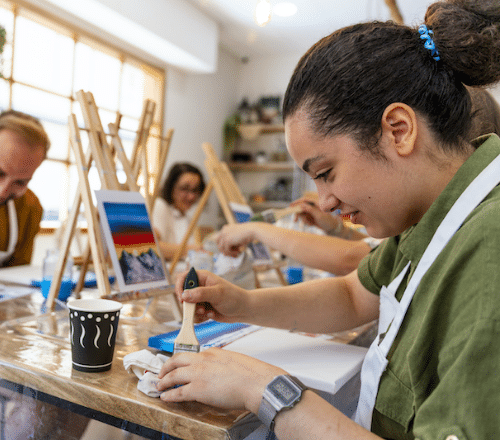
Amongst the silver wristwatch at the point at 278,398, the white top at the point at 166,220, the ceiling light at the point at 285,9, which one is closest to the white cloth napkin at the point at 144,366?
the silver wristwatch at the point at 278,398

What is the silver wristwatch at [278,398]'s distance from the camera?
1.89ft

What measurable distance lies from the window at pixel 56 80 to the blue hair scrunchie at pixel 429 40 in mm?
2911

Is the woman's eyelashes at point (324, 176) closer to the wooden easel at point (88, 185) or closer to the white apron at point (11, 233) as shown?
the wooden easel at point (88, 185)

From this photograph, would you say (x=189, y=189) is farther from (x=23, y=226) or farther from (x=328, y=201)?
(x=328, y=201)

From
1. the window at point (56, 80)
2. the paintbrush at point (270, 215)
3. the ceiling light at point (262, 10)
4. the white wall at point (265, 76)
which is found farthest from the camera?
the white wall at point (265, 76)

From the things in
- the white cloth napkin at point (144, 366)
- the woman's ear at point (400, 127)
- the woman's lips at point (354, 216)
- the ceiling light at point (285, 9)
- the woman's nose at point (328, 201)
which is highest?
the ceiling light at point (285, 9)

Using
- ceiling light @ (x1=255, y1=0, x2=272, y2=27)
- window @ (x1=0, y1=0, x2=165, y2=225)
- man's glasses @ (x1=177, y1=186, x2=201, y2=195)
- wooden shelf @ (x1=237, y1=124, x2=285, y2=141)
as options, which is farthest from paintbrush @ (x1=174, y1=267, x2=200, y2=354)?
wooden shelf @ (x1=237, y1=124, x2=285, y2=141)

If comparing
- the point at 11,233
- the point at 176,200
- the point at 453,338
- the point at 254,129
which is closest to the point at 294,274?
the point at 11,233

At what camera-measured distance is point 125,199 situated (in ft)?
4.23

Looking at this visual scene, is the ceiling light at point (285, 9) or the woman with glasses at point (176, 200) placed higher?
the ceiling light at point (285, 9)

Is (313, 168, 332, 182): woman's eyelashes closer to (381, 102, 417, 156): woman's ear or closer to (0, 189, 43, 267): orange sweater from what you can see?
(381, 102, 417, 156): woman's ear

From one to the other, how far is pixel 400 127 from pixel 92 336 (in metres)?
0.61

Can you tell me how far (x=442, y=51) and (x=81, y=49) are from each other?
4.15 m

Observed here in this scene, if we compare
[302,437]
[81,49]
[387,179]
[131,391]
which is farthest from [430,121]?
[81,49]
